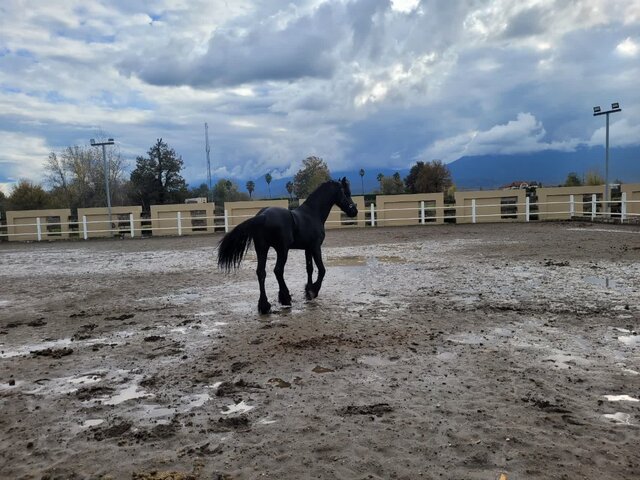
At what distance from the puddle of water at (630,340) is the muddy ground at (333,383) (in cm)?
4

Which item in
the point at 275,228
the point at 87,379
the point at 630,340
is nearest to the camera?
the point at 87,379

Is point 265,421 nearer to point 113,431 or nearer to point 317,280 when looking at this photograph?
point 113,431

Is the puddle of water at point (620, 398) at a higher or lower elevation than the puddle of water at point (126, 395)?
higher

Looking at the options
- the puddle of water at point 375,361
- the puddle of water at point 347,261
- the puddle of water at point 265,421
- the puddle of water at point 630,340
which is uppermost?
the puddle of water at point 347,261

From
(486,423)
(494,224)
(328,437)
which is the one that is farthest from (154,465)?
(494,224)

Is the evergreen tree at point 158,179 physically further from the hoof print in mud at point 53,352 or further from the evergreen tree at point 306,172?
the hoof print in mud at point 53,352

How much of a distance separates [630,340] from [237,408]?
3.58 metres

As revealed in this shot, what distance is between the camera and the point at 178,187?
43.1m

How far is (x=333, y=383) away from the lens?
350cm

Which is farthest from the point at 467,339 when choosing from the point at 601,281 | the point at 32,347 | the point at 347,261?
the point at 347,261

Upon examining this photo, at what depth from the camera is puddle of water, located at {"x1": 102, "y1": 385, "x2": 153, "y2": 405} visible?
3336mm

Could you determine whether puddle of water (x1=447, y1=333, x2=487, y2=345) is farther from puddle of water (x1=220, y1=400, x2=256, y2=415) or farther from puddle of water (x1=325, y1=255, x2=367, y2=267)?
puddle of water (x1=325, y1=255, x2=367, y2=267)

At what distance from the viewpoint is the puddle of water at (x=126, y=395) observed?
334cm

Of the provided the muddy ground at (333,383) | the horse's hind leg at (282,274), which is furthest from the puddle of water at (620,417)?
the horse's hind leg at (282,274)
